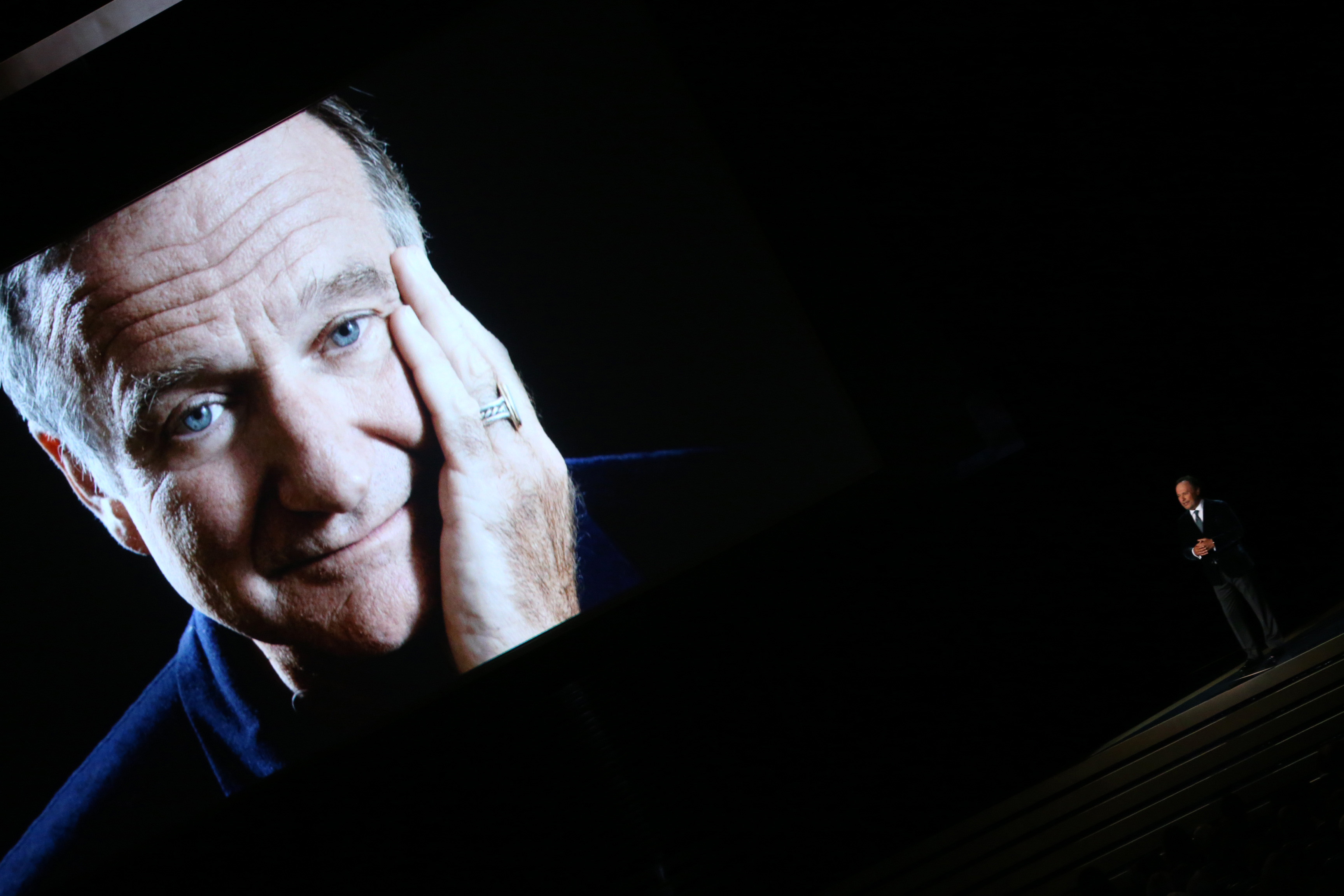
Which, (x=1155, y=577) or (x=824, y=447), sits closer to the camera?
(x=824, y=447)

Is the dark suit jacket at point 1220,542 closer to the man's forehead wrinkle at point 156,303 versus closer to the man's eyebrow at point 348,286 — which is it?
the man's eyebrow at point 348,286

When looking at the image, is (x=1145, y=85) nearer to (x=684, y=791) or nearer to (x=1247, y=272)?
(x=1247, y=272)

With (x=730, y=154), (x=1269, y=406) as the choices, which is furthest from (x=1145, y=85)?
(x=730, y=154)

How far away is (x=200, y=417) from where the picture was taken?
2621 millimetres

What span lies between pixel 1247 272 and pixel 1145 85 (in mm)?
794

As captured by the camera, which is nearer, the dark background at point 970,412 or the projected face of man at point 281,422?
the projected face of man at point 281,422

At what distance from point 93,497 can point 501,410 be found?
1.47 metres

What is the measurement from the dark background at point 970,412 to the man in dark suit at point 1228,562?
0.27 m

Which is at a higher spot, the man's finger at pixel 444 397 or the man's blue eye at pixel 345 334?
the man's blue eye at pixel 345 334

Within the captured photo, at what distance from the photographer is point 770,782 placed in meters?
2.89

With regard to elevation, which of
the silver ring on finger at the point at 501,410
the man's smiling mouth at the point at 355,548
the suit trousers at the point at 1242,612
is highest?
the silver ring on finger at the point at 501,410

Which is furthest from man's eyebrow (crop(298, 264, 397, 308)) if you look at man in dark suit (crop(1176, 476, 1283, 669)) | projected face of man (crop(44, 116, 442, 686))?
man in dark suit (crop(1176, 476, 1283, 669))

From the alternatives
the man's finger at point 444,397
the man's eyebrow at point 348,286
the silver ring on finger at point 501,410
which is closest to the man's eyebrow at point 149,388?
the man's eyebrow at point 348,286

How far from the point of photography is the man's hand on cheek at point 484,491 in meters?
2.60
